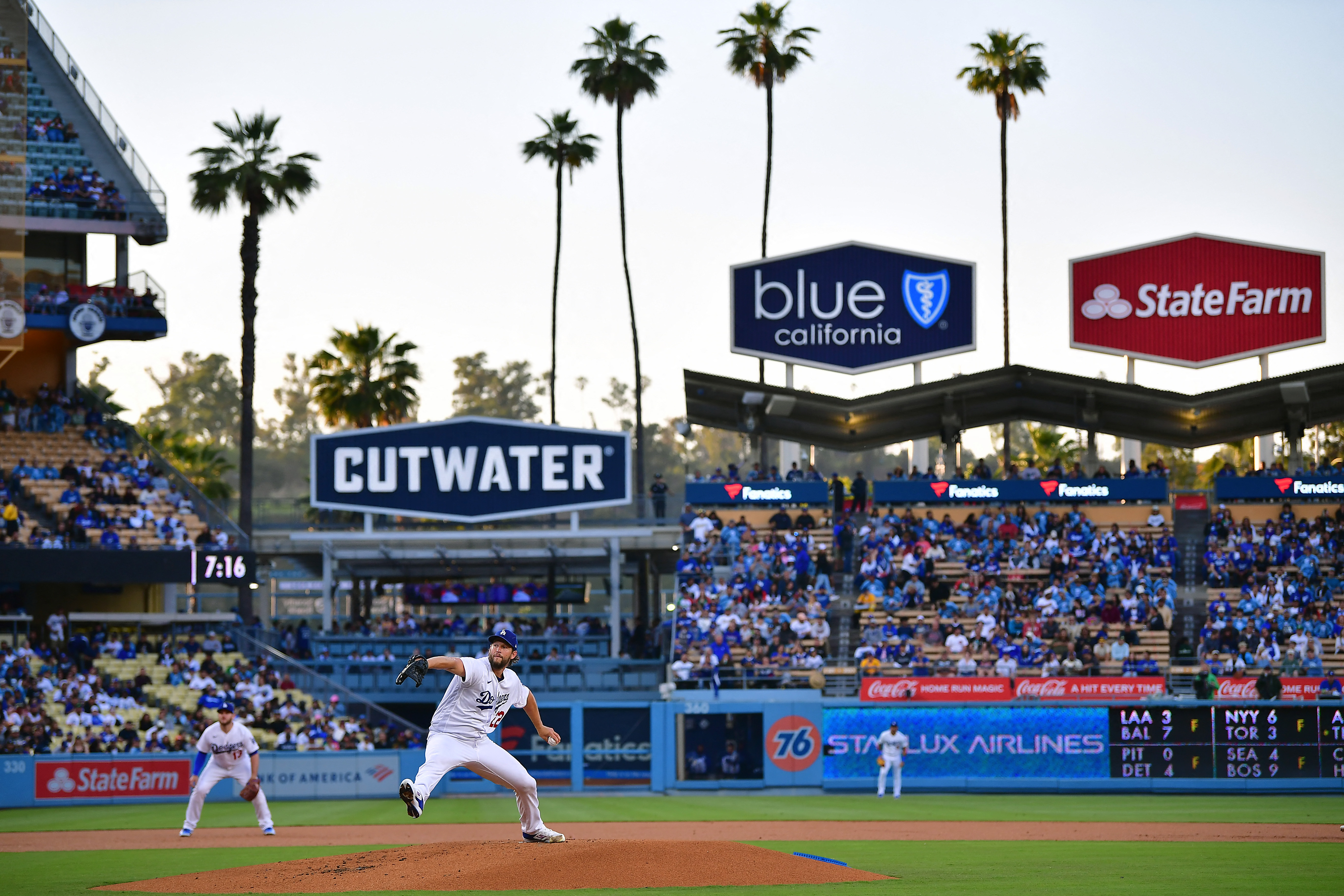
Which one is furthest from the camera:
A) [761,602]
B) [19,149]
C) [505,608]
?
[505,608]

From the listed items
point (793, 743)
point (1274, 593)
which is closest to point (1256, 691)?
point (1274, 593)

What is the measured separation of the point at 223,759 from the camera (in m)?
20.5

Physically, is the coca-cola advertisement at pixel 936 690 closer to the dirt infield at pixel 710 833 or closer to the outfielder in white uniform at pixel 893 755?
the outfielder in white uniform at pixel 893 755

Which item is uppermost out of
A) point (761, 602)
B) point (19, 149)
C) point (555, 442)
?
point (19, 149)

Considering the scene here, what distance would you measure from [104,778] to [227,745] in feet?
42.2

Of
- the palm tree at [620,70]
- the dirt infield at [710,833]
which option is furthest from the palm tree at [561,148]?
the dirt infield at [710,833]

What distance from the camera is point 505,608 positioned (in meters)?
50.9

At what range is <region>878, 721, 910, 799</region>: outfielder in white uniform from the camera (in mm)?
30109

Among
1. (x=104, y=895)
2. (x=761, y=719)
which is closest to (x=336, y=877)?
(x=104, y=895)

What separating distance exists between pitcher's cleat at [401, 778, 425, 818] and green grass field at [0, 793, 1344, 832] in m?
12.4

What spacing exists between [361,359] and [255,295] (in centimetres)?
910

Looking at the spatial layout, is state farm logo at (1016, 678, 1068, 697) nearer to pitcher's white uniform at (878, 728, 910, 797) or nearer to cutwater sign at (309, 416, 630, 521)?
pitcher's white uniform at (878, 728, 910, 797)

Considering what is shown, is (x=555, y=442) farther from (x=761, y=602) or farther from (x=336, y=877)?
(x=336, y=877)

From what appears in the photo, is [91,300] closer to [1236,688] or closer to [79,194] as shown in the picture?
[79,194]
